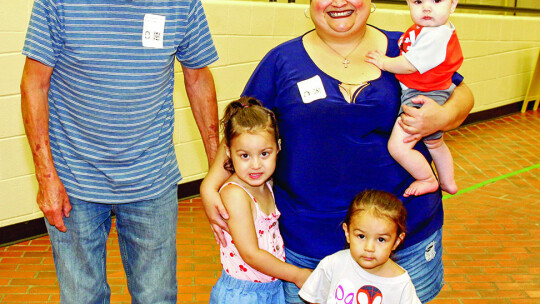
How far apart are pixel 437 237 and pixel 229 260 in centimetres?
72

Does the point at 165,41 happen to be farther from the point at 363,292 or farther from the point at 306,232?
the point at 363,292

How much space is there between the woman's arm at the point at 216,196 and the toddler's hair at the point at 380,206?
16.9 inches

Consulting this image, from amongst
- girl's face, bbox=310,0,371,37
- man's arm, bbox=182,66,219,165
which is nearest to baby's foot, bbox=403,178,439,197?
girl's face, bbox=310,0,371,37

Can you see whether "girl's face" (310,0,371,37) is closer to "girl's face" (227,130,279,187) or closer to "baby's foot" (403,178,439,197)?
"girl's face" (227,130,279,187)

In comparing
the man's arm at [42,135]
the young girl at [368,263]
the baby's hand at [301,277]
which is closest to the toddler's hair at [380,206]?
the young girl at [368,263]

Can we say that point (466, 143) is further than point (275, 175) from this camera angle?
Yes

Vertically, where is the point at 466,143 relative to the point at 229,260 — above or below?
below

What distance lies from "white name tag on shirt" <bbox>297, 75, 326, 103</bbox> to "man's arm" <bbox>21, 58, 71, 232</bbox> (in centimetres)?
78

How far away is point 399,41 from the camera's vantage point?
2178 millimetres

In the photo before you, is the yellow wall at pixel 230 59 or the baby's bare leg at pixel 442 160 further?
the yellow wall at pixel 230 59

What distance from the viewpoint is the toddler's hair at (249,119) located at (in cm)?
207

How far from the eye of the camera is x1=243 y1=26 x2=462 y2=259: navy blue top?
2.01m

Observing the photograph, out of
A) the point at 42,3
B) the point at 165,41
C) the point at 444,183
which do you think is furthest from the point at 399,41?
the point at 42,3

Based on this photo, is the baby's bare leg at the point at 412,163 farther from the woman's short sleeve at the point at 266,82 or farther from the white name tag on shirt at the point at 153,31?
the white name tag on shirt at the point at 153,31
